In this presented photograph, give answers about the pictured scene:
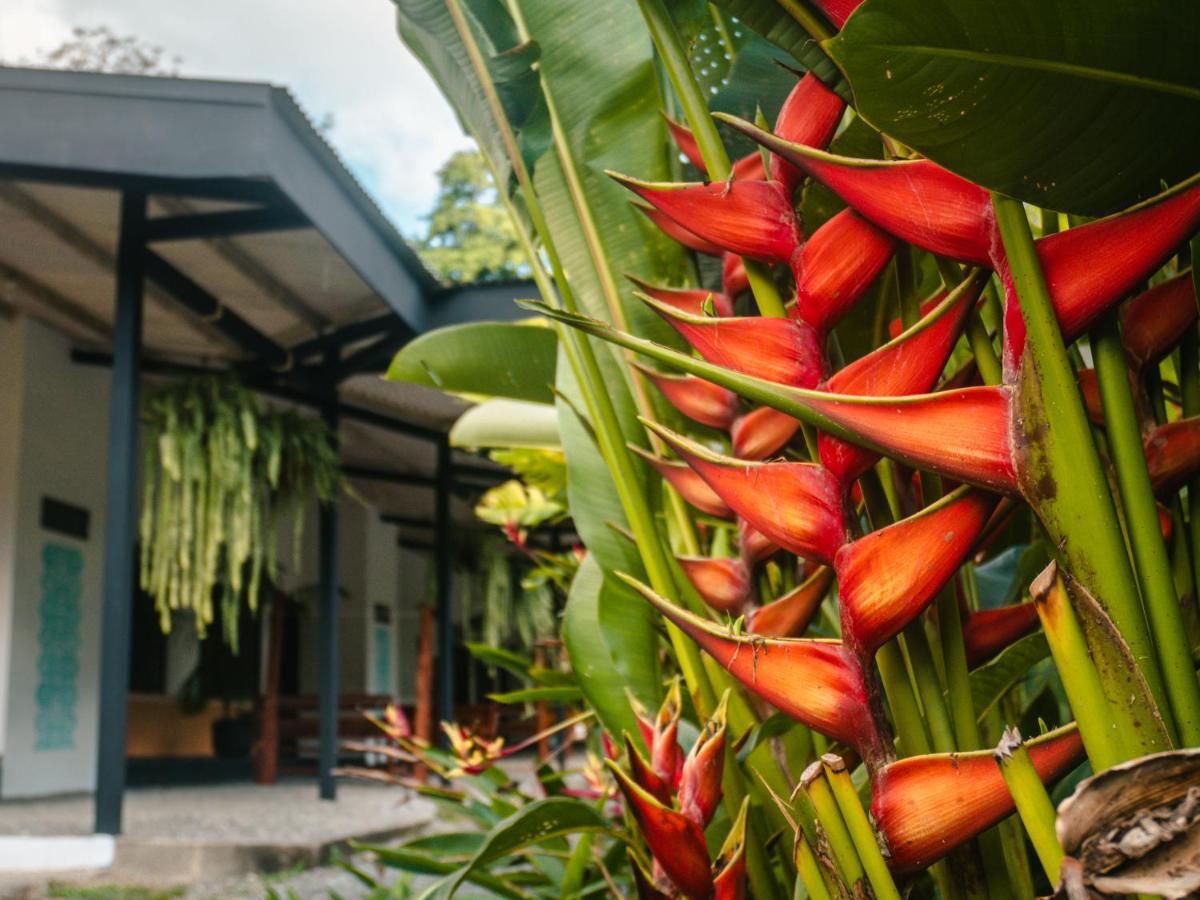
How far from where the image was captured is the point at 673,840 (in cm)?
49

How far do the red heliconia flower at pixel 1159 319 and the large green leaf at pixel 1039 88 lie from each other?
95 millimetres

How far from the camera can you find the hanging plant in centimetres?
449

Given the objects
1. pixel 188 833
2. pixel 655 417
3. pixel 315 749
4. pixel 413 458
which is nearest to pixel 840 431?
pixel 655 417

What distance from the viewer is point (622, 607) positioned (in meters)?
0.80

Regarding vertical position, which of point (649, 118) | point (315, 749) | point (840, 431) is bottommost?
point (315, 749)

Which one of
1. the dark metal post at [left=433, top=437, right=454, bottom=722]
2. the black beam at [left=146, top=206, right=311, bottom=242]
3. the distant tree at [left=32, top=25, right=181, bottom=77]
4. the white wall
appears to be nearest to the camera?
the black beam at [left=146, top=206, right=311, bottom=242]

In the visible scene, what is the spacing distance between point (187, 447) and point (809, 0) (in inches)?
174

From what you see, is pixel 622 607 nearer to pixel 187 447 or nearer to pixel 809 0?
pixel 809 0

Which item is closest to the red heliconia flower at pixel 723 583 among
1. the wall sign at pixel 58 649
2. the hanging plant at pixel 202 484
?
the hanging plant at pixel 202 484

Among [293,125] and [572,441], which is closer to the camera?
[572,441]

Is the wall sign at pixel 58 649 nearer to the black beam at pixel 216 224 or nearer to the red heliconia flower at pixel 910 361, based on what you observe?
the black beam at pixel 216 224

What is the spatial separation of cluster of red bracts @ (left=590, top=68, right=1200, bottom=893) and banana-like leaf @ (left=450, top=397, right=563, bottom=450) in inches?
36.4

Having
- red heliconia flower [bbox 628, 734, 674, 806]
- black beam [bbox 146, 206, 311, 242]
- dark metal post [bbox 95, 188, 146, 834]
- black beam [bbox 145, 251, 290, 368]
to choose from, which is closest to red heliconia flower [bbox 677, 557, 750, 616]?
red heliconia flower [bbox 628, 734, 674, 806]

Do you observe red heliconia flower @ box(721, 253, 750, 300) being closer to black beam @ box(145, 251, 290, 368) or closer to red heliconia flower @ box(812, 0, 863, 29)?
red heliconia flower @ box(812, 0, 863, 29)
